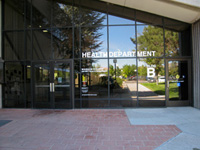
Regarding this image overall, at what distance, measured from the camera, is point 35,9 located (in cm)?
879

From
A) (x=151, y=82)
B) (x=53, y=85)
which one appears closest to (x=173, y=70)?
(x=151, y=82)

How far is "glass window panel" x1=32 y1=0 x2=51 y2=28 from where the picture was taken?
8.65m

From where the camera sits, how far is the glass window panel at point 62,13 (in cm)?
854

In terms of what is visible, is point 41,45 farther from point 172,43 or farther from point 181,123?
point 181,123

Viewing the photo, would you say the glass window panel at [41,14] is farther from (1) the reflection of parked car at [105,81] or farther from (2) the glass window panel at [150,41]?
(2) the glass window panel at [150,41]

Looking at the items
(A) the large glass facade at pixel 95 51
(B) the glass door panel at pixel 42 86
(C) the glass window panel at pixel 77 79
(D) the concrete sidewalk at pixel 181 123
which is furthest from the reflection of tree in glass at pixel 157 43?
(B) the glass door panel at pixel 42 86

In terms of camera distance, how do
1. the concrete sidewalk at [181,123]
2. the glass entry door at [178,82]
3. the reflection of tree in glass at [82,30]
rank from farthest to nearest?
the reflection of tree in glass at [82,30] → the glass entry door at [178,82] → the concrete sidewalk at [181,123]

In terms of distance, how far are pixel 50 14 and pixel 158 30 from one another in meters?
6.13

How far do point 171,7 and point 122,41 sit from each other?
2.80 metres

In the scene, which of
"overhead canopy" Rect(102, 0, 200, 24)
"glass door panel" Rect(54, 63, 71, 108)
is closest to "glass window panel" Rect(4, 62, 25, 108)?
"glass door panel" Rect(54, 63, 71, 108)

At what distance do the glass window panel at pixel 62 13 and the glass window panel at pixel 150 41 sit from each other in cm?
394

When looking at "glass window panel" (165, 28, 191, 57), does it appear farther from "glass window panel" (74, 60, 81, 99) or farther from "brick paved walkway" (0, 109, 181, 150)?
"glass window panel" (74, 60, 81, 99)

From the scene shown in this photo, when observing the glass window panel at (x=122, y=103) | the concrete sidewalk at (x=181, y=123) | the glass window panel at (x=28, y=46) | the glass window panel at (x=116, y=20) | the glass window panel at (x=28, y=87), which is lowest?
the concrete sidewalk at (x=181, y=123)

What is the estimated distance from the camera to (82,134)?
4.69m
